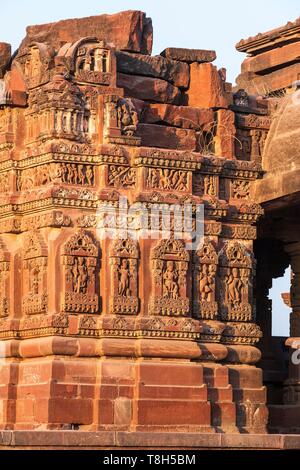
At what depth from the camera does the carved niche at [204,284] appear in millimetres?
26781

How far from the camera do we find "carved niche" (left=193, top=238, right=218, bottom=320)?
26781mm

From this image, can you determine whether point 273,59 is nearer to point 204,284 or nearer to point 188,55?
point 188,55

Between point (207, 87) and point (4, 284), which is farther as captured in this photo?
point (207, 87)

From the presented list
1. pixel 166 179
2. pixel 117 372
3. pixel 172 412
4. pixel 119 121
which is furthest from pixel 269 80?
pixel 172 412

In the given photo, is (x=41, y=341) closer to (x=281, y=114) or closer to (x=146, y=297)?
(x=146, y=297)

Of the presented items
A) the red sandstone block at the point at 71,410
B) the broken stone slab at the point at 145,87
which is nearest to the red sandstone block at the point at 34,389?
the red sandstone block at the point at 71,410

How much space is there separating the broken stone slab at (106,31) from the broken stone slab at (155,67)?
134mm

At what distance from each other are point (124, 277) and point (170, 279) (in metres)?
0.71

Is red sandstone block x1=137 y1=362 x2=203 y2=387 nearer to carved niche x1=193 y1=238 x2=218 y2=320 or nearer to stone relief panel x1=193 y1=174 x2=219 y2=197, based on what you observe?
carved niche x1=193 y1=238 x2=218 y2=320

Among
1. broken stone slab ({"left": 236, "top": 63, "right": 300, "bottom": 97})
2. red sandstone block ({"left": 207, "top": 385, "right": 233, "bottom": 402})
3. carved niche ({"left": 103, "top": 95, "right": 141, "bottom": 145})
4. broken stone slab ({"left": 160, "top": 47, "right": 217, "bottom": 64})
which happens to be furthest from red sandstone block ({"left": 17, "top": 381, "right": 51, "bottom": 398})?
broken stone slab ({"left": 236, "top": 63, "right": 300, "bottom": 97})

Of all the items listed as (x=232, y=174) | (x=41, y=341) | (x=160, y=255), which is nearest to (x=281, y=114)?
(x=232, y=174)

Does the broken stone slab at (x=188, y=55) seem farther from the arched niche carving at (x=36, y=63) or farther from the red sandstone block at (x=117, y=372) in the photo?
the red sandstone block at (x=117, y=372)

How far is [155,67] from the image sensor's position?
1074 inches

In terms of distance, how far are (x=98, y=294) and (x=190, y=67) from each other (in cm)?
392
